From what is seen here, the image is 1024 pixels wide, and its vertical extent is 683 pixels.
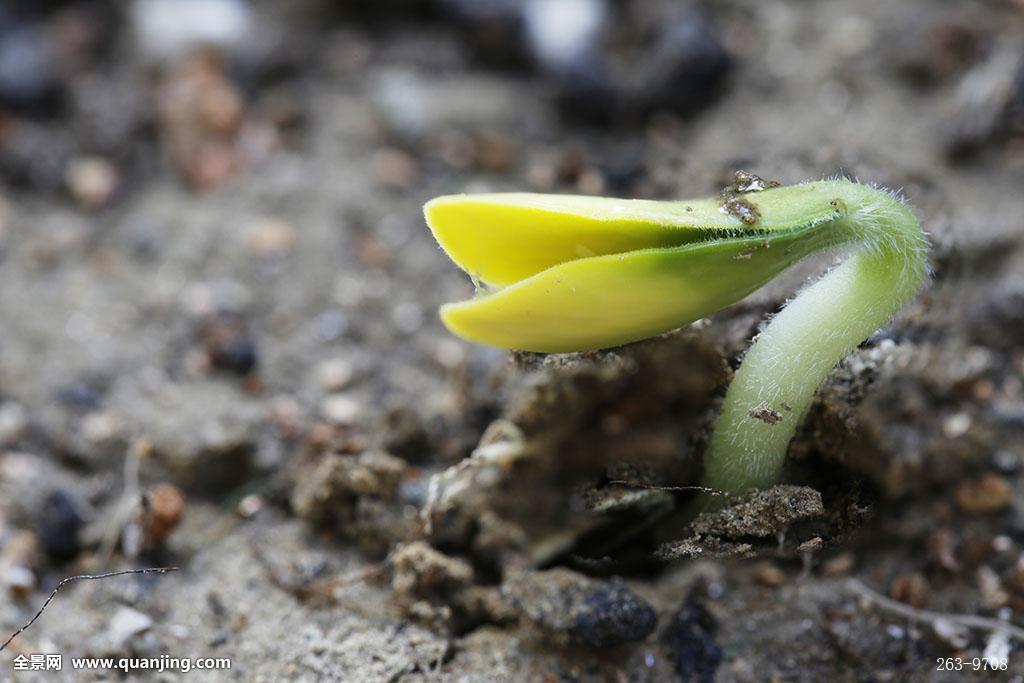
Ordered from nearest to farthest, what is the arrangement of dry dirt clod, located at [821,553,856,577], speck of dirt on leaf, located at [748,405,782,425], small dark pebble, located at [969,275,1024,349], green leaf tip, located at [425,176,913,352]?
green leaf tip, located at [425,176,913,352] < speck of dirt on leaf, located at [748,405,782,425] < dry dirt clod, located at [821,553,856,577] < small dark pebble, located at [969,275,1024,349]

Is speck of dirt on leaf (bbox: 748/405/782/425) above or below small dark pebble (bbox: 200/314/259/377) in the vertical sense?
above

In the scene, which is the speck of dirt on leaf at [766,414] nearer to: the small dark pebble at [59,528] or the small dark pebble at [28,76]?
the small dark pebble at [59,528]

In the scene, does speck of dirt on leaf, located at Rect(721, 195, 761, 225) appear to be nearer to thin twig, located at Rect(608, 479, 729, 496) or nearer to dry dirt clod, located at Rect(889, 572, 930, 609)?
thin twig, located at Rect(608, 479, 729, 496)

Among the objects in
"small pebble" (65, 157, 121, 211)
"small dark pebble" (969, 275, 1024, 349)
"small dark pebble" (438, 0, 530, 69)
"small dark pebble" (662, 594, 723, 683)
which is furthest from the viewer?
"small dark pebble" (438, 0, 530, 69)

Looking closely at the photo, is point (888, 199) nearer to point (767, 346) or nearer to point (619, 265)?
point (767, 346)

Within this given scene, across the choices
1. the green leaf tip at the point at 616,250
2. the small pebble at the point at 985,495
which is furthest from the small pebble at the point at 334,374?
the small pebble at the point at 985,495

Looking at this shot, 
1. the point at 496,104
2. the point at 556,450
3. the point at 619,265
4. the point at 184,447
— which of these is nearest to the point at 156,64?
the point at 496,104

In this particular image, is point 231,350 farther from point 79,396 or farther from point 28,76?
point 28,76

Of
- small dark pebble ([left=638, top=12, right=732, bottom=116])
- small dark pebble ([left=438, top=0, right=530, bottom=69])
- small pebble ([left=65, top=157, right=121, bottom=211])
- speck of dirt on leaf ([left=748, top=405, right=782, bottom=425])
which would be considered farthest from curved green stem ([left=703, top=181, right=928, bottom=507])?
small pebble ([left=65, top=157, right=121, bottom=211])

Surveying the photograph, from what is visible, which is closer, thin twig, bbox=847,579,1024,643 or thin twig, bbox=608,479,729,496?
thin twig, bbox=608,479,729,496
